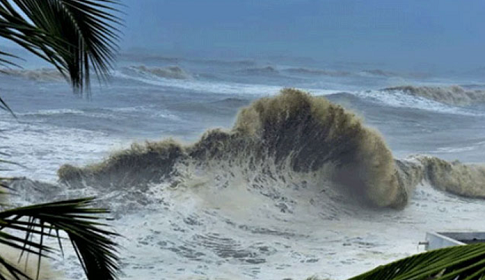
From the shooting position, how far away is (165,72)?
29.9 m

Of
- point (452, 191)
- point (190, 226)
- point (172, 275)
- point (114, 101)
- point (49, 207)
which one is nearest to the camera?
point (49, 207)

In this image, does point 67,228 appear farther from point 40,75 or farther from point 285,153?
point 40,75

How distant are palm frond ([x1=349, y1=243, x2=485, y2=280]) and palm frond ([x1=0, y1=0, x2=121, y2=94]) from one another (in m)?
0.77

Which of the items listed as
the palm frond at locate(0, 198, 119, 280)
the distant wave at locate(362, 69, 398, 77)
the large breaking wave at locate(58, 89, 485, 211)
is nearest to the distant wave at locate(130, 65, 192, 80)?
the distant wave at locate(362, 69, 398, 77)

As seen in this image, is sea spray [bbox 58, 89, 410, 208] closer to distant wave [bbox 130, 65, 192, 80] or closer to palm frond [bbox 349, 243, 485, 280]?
palm frond [bbox 349, 243, 485, 280]

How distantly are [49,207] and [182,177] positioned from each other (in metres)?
12.6

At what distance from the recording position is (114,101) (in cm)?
2233

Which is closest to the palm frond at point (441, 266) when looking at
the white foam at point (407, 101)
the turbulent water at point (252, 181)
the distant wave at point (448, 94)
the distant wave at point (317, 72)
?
the turbulent water at point (252, 181)

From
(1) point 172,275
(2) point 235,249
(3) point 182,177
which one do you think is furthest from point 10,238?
(3) point 182,177

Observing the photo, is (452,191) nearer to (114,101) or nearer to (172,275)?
(172,275)

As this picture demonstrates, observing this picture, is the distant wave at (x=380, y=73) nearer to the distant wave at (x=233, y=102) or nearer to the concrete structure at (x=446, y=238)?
the distant wave at (x=233, y=102)

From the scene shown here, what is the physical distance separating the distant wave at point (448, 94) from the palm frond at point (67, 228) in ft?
86.7

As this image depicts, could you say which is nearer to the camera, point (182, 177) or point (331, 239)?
point (331, 239)

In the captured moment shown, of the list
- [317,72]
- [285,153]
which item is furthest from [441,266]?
[317,72]
